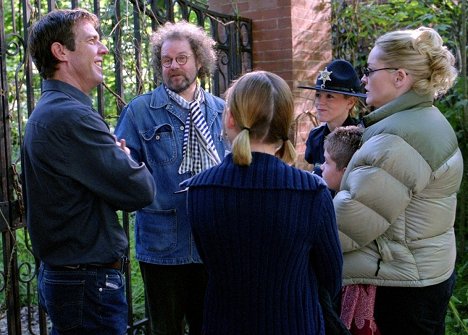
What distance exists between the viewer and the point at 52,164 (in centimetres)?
242

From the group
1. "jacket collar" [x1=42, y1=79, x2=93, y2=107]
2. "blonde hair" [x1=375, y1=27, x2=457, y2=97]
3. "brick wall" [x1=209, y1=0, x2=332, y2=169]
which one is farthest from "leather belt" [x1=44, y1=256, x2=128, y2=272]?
"brick wall" [x1=209, y1=0, x2=332, y2=169]

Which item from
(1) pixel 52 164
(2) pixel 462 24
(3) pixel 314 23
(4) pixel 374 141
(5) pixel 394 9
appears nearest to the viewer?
(1) pixel 52 164

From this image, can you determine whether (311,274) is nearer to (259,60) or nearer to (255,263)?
(255,263)

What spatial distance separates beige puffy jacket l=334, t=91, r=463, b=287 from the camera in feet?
8.47

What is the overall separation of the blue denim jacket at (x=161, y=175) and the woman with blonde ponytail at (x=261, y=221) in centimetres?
102

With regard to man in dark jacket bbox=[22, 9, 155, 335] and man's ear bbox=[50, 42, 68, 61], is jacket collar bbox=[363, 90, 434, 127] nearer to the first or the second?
man in dark jacket bbox=[22, 9, 155, 335]

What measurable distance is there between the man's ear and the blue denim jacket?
0.66 m

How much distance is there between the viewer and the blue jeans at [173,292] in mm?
3189

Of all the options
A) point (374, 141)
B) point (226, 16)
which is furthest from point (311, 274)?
point (226, 16)

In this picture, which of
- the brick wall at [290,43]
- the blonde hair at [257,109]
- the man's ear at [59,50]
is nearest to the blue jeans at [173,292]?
the man's ear at [59,50]

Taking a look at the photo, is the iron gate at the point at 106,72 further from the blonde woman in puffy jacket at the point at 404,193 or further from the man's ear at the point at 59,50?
the blonde woman in puffy jacket at the point at 404,193

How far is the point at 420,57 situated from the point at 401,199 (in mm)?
629

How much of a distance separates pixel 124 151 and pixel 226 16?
265 centimetres

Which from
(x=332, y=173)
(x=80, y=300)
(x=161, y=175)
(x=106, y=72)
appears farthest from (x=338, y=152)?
(x=106, y=72)
